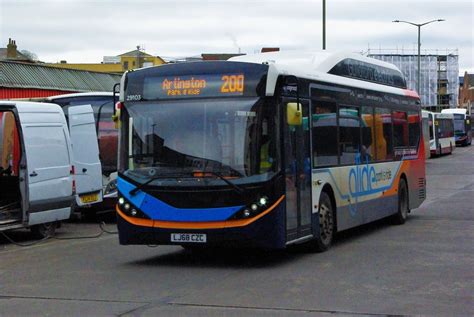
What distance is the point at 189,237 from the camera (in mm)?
10750

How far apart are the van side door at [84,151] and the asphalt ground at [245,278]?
2094 mm

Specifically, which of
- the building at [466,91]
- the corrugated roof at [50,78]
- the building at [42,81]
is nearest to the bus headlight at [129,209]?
the building at [42,81]

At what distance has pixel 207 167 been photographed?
10.6m

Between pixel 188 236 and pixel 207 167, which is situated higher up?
pixel 207 167

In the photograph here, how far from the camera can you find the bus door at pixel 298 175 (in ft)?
35.9

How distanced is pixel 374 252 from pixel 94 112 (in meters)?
8.82

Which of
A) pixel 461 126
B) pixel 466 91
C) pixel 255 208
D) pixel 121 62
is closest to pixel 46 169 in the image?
pixel 255 208

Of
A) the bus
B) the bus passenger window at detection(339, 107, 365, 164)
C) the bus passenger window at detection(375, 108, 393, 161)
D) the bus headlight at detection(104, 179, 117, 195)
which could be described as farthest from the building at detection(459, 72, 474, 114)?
the bus

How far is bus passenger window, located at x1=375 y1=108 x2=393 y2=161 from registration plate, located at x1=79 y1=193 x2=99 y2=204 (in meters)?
6.15

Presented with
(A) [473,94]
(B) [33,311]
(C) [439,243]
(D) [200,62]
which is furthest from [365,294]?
(A) [473,94]

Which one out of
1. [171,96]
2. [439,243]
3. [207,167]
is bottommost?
[439,243]

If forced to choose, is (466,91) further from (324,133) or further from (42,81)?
(324,133)

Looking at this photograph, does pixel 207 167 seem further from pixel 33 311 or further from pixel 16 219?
pixel 16 219

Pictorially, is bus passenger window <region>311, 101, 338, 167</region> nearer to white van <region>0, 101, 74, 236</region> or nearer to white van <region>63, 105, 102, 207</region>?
white van <region>0, 101, 74, 236</region>
